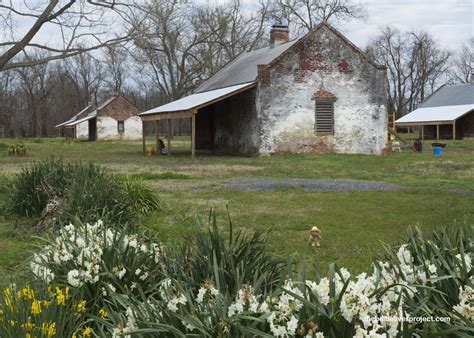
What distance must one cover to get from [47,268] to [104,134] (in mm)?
51262

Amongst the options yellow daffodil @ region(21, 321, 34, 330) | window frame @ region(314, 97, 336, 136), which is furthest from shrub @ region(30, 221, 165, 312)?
window frame @ region(314, 97, 336, 136)

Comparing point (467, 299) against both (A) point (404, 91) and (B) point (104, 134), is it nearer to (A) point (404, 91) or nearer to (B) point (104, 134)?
(B) point (104, 134)

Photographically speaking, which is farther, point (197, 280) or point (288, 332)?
point (197, 280)

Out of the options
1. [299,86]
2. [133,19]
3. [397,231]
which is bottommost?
[397,231]

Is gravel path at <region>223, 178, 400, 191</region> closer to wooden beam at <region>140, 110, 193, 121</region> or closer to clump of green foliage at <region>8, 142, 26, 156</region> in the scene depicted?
wooden beam at <region>140, 110, 193, 121</region>

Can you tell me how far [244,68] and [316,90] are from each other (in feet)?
18.1

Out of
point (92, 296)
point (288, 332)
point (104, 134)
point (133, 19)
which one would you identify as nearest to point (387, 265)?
point (288, 332)

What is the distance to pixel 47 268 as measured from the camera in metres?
4.12

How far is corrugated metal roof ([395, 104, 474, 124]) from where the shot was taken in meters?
44.0

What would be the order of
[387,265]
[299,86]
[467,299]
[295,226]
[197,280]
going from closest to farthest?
[467,299]
[387,265]
[197,280]
[295,226]
[299,86]

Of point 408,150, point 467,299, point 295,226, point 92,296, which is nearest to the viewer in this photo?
point 467,299

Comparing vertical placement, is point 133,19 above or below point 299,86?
above

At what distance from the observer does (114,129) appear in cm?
5444

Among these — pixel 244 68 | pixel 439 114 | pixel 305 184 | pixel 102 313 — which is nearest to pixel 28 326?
pixel 102 313
